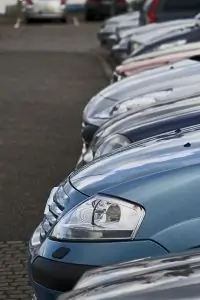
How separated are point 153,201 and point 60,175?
4844 millimetres

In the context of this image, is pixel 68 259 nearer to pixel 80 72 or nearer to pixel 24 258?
pixel 24 258

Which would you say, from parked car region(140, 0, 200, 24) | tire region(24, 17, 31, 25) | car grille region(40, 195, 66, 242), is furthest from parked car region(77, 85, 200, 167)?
tire region(24, 17, 31, 25)

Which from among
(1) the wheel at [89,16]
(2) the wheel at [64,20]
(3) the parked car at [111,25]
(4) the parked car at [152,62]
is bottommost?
(1) the wheel at [89,16]

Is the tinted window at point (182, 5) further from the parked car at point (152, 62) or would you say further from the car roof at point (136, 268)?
the car roof at point (136, 268)

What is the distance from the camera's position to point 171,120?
5.90m

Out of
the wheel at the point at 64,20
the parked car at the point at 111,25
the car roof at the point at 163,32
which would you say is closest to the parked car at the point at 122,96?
the car roof at the point at 163,32

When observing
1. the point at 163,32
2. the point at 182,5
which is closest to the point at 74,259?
the point at 163,32

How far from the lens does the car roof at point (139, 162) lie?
4.15 meters

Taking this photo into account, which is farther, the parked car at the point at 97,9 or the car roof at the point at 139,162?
the parked car at the point at 97,9

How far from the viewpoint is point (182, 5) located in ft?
64.5

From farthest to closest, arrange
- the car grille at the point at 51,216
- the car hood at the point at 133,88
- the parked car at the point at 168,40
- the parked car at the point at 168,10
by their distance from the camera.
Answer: the parked car at the point at 168,10 < the parked car at the point at 168,40 < the car hood at the point at 133,88 < the car grille at the point at 51,216

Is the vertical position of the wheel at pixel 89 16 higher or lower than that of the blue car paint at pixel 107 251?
lower

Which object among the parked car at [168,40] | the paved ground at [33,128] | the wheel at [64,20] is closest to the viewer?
the paved ground at [33,128]

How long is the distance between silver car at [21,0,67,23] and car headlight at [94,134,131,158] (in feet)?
101
